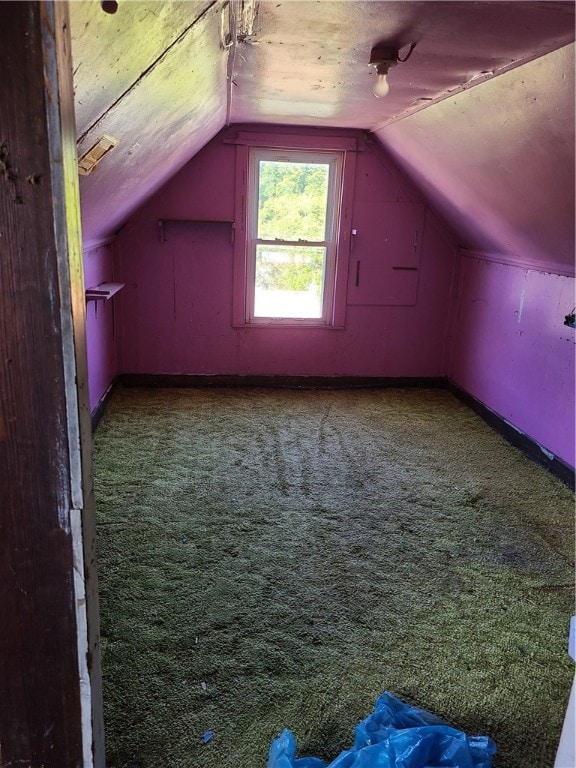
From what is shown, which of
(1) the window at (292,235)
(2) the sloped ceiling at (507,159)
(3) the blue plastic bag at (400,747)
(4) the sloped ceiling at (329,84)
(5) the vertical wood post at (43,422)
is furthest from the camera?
(1) the window at (292,235)

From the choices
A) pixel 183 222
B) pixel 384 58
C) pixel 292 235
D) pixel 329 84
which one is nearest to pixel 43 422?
pixel 384 58

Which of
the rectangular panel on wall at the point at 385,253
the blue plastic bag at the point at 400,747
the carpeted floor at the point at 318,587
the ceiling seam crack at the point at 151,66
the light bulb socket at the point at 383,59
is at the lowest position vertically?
the carpeted floor at the point at 318,587

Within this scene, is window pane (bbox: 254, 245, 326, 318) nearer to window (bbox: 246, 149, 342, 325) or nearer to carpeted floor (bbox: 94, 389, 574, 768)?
window (bbox: 246, 149, 342, 325)

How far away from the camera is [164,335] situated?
4523mm

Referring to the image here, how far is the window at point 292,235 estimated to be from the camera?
4.35 meters

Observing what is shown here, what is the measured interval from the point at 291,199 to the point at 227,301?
3.07 feet

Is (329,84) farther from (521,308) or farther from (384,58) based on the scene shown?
(521,308)

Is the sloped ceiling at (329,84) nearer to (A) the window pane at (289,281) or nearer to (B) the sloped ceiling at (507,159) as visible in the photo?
(B) the sloped ceiling at (507,159)

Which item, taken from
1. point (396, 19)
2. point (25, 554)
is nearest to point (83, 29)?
point (25, 554)

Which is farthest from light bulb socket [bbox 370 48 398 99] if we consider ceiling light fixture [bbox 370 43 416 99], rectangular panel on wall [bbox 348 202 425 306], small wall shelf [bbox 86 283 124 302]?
rectangular panel on wall [bbox 348 202 425 306]

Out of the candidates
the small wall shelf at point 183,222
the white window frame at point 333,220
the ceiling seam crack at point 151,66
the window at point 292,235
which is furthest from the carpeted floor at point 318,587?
the ceiling seam crack at point 151,66

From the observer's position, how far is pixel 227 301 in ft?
14.8

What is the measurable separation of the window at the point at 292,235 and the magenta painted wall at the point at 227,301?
16cm

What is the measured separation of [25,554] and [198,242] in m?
3.88
